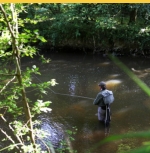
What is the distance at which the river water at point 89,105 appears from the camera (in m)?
6.01

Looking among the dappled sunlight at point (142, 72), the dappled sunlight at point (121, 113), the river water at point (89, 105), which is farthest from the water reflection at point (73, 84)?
the dappled sunlight at point (142, 72)

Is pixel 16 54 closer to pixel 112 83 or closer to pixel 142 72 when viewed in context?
pixel 112 83

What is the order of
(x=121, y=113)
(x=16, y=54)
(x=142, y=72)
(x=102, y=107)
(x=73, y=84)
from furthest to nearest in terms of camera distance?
(x=142, y=72) → (x=73, y=84) → (x=121, y=113) → (x=102, y=107) → (x=16, y=54)

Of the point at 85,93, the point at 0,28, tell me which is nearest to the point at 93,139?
the point at 85,93

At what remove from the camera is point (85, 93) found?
898cm

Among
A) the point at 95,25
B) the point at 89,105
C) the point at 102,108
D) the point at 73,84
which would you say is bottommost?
the point at 73,84

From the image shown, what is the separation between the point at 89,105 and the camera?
26.0 feet

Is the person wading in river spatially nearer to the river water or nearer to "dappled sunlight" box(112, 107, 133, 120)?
the river water

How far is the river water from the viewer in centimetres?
601

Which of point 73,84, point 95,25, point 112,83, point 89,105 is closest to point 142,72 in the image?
point 112,83

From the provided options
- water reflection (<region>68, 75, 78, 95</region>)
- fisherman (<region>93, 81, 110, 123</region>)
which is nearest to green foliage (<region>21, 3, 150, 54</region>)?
water reflection (<region>68, 75, 78, 95</region>)

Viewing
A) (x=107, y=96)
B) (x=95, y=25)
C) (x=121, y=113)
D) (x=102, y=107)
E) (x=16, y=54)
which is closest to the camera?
(x=16, y=54)

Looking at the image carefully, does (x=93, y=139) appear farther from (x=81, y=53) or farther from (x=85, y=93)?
(x=81, y=53)

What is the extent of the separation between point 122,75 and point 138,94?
2.19 metres
